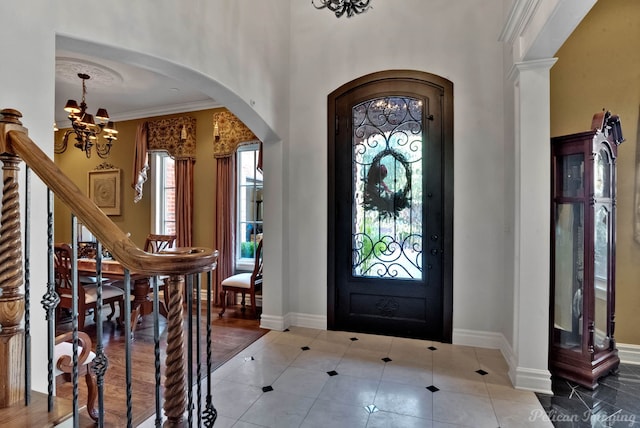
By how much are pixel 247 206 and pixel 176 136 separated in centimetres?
163

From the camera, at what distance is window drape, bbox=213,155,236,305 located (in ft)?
16.7

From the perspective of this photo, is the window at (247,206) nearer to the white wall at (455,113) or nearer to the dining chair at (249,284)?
the dining chair at (249,284)

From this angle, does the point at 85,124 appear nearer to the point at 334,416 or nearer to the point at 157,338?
the point at 157,338

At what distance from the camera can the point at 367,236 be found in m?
3.86

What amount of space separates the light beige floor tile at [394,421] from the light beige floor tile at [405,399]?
47 mm

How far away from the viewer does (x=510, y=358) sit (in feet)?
9.62

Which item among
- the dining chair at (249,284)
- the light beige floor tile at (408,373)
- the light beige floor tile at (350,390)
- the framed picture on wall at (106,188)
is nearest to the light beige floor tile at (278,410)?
the light beige floor tile at (350,390)

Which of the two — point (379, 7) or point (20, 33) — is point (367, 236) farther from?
point (20, 33)

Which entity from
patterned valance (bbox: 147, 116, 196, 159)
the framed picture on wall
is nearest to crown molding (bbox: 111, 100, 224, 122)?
patterned valance (bbox: 147, 116, 196, 159)

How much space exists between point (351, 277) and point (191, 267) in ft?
9.71

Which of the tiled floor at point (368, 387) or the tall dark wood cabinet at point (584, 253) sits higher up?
the tall dark wood cabinet at point (584, 253)

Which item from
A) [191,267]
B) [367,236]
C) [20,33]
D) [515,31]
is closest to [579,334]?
[367,236]

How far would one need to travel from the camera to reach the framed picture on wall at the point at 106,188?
19.1 feet

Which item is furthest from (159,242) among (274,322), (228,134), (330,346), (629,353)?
(629,353)
